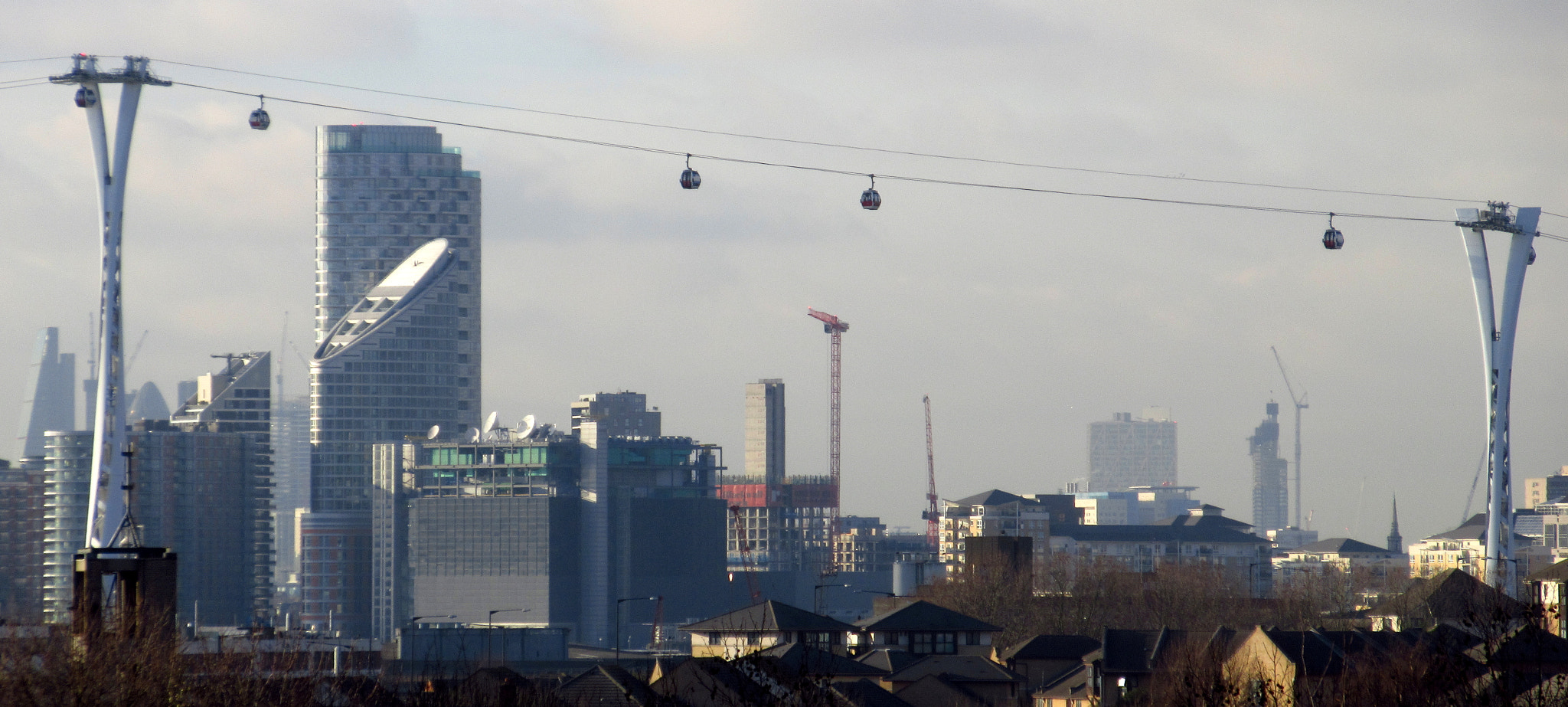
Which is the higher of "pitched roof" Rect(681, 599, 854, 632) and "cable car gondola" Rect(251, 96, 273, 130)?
"cable car gondola" Rect(251, 96, 273, 130)

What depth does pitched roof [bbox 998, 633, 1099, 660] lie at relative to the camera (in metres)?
125

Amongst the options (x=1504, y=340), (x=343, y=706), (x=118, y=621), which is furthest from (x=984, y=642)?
(x=118, y=621)

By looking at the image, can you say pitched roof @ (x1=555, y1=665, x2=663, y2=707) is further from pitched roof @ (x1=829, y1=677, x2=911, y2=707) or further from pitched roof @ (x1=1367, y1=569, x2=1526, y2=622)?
pitched roof @ (x1=1367, y1=569, x2=1526, y2=622)

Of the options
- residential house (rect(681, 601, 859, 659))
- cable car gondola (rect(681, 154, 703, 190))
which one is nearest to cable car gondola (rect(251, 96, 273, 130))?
cable car gondola (rect(681, 154, 703, 190))

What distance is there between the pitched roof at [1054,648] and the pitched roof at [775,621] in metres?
10.5

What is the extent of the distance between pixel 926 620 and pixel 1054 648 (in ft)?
28.8

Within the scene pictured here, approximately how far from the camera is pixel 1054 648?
126 metres

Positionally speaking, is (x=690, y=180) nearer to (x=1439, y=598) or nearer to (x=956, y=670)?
(x=956, y=670)

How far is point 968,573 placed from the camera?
17550 centimetres

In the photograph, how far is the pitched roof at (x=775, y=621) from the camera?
11869 centimetres

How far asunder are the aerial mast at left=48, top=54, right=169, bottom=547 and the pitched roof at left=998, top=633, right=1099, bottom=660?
58377 millimetres

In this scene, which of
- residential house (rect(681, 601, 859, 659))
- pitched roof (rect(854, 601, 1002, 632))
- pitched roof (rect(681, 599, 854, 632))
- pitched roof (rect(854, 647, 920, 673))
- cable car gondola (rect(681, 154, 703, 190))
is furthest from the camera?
pitched roof (rect(854, 601, 1002, 632))

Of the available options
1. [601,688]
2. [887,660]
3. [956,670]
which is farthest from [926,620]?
[601,688]

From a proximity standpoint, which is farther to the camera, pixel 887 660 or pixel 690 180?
pixel 887 660
